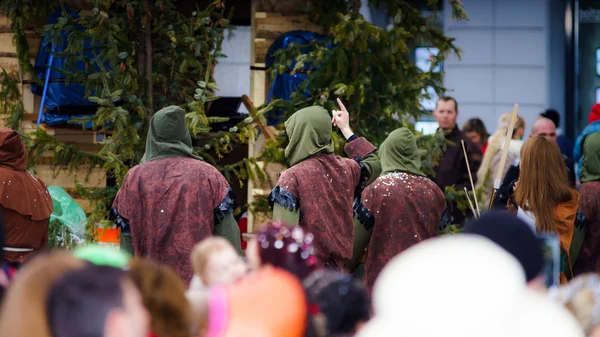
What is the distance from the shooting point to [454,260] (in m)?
2.37

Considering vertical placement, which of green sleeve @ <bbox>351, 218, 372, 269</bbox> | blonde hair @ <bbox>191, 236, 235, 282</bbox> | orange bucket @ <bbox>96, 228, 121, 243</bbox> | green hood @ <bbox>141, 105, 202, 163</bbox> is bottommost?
orange bucket @ <bbox>96, 228, 121, 243</bbox>

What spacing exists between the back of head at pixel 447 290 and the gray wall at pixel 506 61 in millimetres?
11517

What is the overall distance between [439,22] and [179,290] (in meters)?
11.8

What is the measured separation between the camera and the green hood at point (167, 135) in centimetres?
548

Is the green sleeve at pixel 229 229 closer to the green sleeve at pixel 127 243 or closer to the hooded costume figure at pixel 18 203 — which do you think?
the green sleeve at pixel 127 243

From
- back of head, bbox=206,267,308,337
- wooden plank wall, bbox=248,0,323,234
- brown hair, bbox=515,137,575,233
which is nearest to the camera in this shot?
back of head, bbox=206,267,308,337

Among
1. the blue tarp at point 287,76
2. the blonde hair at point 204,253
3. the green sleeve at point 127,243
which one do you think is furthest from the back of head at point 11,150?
the blonde hair at point 204,253

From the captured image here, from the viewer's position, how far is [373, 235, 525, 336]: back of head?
2.30m

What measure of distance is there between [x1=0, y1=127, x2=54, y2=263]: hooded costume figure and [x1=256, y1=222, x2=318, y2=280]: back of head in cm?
327

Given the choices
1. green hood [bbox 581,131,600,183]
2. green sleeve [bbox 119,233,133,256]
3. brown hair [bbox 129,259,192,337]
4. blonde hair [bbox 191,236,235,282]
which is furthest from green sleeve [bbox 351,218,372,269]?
brown hair [bbox 129,259,192,337]

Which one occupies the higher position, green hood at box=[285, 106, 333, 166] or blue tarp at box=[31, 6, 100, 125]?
blue tarp at box=[31, 6, 100, 125]

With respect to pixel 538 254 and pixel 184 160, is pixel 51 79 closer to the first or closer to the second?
pixel 184 160

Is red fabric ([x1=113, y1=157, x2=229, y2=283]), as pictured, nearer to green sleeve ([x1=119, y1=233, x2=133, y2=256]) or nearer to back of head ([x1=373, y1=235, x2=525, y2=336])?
A: green sleeve ([x1=119, y1=233, x2=133, y2=256])

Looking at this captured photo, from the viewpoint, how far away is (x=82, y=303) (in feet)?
7.45
